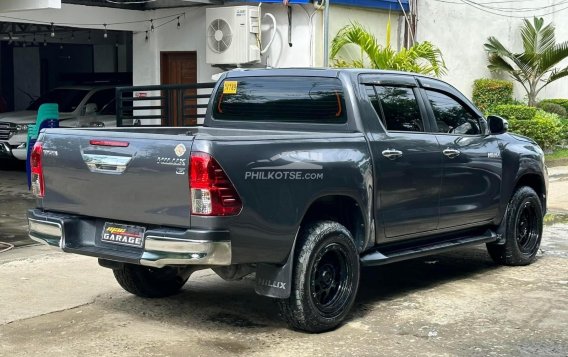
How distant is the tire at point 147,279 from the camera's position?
23.9 feet

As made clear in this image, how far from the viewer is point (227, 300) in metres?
7.45

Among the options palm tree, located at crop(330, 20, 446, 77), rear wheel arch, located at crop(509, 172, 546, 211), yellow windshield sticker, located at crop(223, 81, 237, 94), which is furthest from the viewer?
palm tree, located at crop(330, 20, 446, 77)

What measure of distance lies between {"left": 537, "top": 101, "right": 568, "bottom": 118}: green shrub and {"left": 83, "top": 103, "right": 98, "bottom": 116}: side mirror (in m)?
10.8

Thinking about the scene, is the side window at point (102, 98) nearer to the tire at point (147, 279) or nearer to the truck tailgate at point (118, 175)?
the tire at point (147, 279)

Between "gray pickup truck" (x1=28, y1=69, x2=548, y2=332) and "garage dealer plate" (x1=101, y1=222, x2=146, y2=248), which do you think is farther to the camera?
"garage dealer plate" (x1=101, y1=222, x2=146, y2=248)

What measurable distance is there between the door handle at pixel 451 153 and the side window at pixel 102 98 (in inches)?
501

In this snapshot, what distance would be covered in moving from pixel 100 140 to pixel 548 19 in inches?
739

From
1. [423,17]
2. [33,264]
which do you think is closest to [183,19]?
[423,17]

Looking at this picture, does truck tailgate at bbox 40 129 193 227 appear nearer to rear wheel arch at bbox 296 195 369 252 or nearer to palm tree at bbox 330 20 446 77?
rear wheel arch at bbox 296 195 369 252

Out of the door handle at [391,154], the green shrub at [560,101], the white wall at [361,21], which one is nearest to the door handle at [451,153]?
the door handle at [391,154]

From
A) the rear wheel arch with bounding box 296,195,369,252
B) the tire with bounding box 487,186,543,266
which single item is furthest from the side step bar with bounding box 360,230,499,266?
the tire with bounding box 487,186,543,266

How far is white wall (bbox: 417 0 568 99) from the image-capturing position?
19797 mm

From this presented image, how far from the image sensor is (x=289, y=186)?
6.12 m

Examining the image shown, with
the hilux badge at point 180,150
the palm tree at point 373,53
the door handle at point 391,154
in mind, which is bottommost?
the door handle at point 391,154
